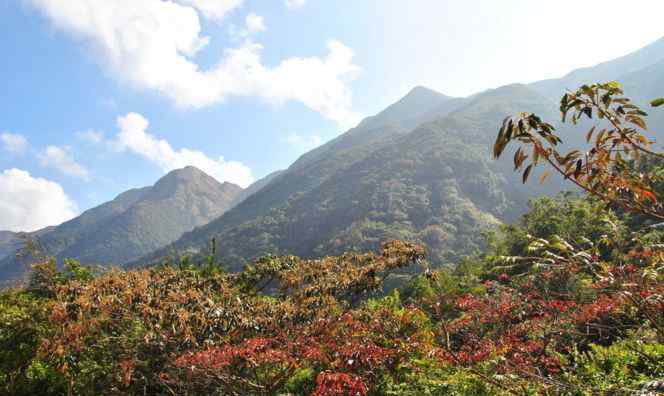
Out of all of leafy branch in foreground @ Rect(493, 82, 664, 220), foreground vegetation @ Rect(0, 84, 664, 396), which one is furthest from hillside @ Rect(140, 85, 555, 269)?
leafy branch in foreground @ Rect(493, 82, 664, 220)

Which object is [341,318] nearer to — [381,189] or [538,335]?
[538,335]

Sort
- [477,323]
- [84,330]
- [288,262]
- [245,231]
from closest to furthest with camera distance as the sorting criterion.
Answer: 1. [84,330]
2. [477,323]
3. [288,262]
4. [245,231]

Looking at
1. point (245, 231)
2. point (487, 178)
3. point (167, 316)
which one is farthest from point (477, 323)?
point (487, 178)

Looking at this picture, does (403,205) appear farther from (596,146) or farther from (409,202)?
(596,146)

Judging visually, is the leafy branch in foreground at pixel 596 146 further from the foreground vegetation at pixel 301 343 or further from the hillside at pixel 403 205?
the hillside at pixel 403 205

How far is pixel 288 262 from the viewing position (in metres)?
10.9

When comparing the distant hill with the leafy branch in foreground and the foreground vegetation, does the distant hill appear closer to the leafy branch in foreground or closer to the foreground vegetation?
the foreground vegetation

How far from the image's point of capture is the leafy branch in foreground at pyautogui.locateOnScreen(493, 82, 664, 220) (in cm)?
226

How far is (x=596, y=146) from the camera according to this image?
2.44 m

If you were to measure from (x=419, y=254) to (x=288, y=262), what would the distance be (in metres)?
3.64

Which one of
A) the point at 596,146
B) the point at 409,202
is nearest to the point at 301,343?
the point at 596,146

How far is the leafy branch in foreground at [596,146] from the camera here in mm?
2264

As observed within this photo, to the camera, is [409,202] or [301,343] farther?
[409,202]

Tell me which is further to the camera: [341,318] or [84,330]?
[341,318]
